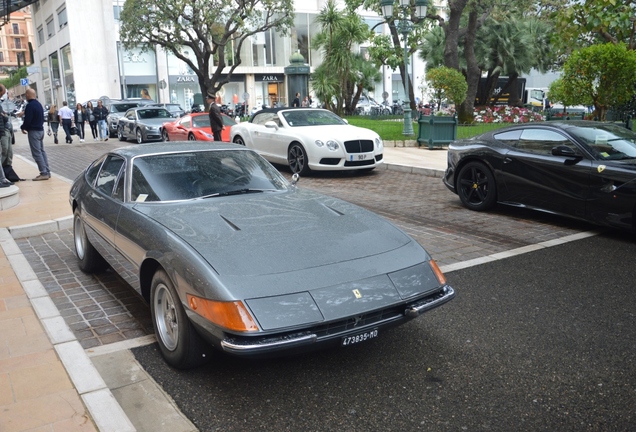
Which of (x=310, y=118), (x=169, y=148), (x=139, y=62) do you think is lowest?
(x=310, y=118)

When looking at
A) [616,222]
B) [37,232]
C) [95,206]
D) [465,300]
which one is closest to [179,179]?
[95,206]

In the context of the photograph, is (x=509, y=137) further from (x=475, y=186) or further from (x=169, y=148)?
(x=169, y=148)

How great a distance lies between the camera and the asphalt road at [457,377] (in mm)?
3225

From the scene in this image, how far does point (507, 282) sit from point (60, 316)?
3.91 m

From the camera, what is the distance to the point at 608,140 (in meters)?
7.61

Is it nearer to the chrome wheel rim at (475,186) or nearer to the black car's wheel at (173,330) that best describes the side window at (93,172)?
the black car's wheel at (173,330)

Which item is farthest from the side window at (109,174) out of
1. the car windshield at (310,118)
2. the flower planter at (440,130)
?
the flower planter at (440,130)

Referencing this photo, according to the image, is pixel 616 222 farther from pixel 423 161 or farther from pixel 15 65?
pixel 15 65

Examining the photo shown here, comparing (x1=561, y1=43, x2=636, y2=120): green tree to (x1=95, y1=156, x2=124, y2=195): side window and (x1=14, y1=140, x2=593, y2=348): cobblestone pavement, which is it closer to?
(x1=14, y1=140, x2=593, y2=348): cobblestone pavement

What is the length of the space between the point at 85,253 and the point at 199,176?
1818 millimetres

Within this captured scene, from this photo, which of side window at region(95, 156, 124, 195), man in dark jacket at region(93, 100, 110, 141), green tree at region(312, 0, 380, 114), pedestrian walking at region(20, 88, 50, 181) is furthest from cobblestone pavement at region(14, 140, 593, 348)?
green tree at region(312, 0, 380, 114)

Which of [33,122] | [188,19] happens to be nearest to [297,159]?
[33,122]

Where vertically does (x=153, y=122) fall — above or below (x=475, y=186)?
above

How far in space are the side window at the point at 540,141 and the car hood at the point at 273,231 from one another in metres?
4.36
